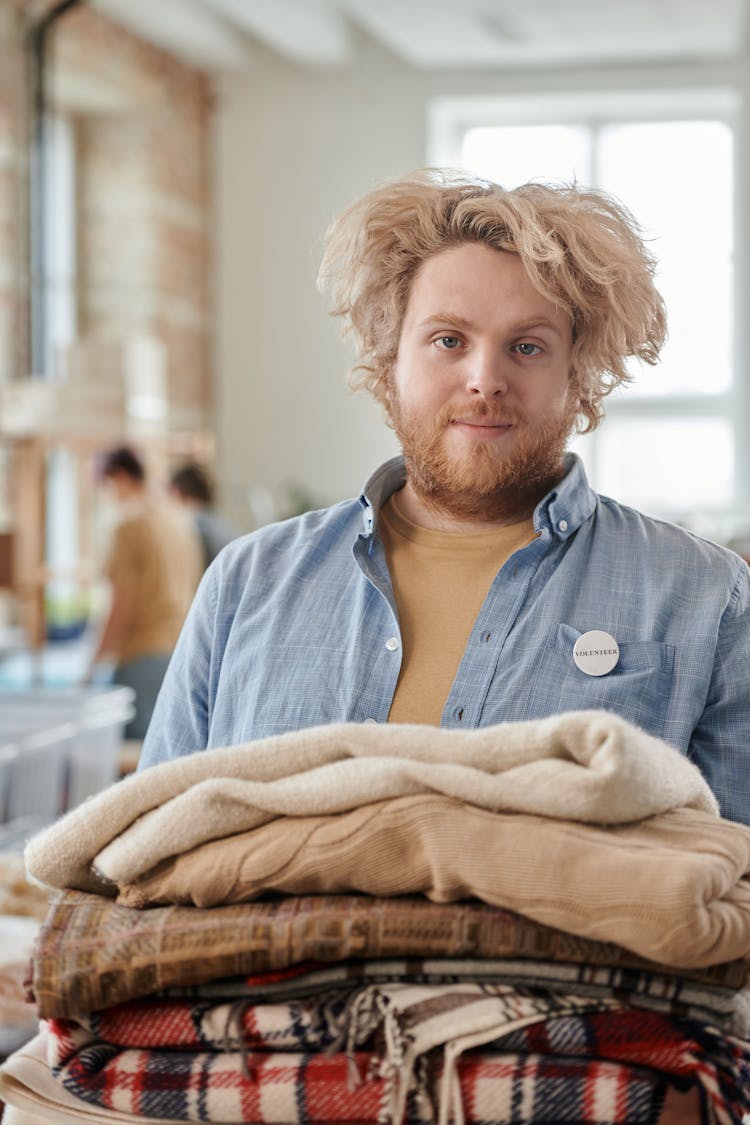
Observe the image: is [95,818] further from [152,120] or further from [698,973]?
[152,120]

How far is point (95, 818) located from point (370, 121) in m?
8.25

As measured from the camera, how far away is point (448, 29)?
7645 mm

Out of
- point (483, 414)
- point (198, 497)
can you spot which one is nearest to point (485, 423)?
point (483, 414)

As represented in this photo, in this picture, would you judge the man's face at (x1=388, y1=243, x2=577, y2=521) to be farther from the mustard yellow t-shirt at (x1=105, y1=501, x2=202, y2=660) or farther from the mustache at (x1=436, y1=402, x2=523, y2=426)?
the mustard yellow t-shirt at (x1=105, y1=501, x2=202, y2=660)

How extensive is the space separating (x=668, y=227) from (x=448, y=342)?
772 cm

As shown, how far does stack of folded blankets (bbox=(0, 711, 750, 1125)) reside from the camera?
771 millimetres

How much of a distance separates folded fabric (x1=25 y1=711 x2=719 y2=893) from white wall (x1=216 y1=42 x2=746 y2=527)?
7.74 m

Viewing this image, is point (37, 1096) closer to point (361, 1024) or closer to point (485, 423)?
point (361, 1024)

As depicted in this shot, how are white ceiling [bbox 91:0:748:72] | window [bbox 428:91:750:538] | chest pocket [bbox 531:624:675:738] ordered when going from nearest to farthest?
chest pocket [bbox 531:624:675:738] < white ceiling [bbox 91:0:748:72] < window [bbox 428:91:750:538]

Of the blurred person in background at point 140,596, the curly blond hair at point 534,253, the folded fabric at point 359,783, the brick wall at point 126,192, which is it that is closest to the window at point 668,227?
the brick wall at point 126,192

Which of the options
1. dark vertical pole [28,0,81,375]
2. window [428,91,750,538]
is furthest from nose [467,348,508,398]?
window [428,91,750,538]

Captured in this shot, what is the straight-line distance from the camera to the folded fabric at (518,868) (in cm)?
76

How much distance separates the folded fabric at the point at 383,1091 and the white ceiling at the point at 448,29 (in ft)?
22.9

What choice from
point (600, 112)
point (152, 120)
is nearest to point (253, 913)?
point (152, 120)
